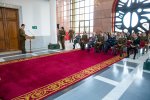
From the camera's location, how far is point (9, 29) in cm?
708

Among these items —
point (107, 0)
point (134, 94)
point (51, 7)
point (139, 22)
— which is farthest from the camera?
point (107, 0)

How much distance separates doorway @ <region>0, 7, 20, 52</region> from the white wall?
367 mm

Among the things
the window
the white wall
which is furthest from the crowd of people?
the white wall

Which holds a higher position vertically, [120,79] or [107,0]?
[107,0]

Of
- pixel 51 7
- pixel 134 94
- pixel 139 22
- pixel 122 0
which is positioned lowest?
pixel 134 94

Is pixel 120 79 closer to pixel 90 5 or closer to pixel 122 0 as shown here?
pixel 122 0

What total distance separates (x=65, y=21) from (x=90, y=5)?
4689 mm

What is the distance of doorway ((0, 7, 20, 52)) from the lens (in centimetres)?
682

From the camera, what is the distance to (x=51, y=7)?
7.99 metres

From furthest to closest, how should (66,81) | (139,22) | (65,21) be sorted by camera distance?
(65,21) < (139,22) < (66,81)

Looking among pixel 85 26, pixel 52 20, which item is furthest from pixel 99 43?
pixel 85 26

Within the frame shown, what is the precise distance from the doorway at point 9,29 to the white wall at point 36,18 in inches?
14.4

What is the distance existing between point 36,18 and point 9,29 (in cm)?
176

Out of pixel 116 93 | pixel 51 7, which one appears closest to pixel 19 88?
pixel 116 93
